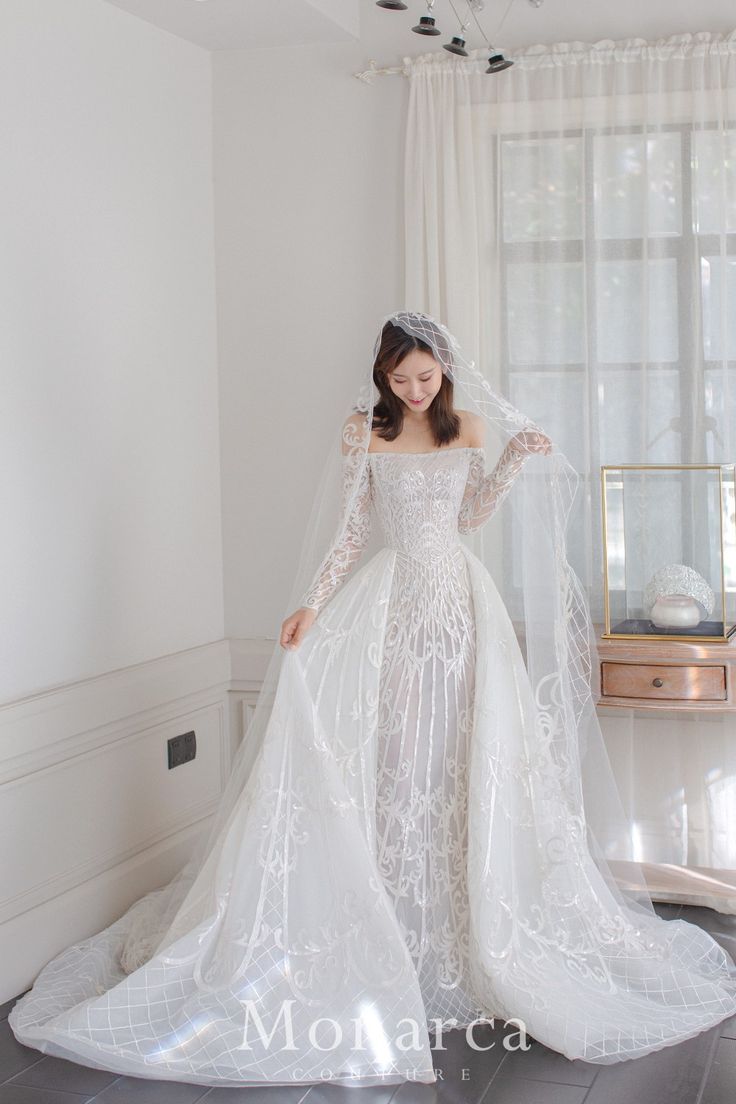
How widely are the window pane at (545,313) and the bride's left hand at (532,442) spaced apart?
96cm

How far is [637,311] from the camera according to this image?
4203 millimetres

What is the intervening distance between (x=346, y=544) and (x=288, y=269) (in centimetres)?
154

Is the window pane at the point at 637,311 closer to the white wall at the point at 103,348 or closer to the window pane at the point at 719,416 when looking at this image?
the window pane at the point at 719,416

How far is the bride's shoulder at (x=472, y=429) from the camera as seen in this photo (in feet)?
11.7

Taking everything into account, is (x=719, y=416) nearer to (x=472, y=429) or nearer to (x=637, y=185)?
(x=637, y=185)

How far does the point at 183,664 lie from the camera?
441 centimetres

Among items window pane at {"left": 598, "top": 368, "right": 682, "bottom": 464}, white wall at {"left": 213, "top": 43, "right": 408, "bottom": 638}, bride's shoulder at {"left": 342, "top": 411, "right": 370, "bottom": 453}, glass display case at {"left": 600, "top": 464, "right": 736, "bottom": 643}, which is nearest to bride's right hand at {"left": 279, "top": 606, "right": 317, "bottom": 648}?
bride's shoulder at {"left": 342, "top": 411, "right": 370, "bottom": 453}

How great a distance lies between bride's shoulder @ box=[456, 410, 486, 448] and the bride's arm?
0.32 metres

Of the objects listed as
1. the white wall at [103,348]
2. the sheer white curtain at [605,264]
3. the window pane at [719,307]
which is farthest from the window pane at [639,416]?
the white wall at [103,348]

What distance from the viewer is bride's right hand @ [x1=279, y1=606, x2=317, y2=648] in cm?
334

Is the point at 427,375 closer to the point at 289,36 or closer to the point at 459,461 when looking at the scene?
the point at 459,461

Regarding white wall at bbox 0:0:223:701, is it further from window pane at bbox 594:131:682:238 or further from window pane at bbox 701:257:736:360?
window pane at bbox 701:257:736:360

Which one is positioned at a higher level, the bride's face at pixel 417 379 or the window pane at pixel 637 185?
the window pane at pixel 637 185

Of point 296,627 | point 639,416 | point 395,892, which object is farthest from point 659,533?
point 395,892
